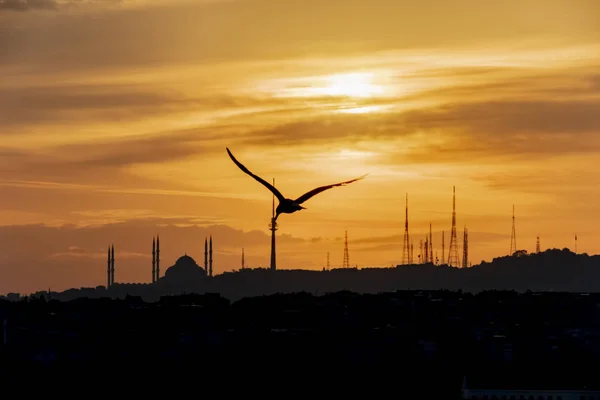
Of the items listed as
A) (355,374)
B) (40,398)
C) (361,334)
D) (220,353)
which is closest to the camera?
(40,398)

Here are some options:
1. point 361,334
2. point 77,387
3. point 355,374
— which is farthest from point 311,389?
point 361,334

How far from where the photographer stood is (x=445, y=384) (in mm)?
163500

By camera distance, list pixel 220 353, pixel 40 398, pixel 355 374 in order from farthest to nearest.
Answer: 1. pixel 220 353
2. pixel 355 374
3. pixel 40 398

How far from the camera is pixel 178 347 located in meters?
190

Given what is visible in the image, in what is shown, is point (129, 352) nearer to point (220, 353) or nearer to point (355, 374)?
point (220, 353)

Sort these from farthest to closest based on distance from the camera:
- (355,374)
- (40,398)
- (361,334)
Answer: (361,334), (355,374), (40,398)

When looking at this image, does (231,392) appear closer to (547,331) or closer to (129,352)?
(129,352)

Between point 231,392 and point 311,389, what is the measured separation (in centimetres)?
625

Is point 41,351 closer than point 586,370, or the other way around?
point 586,370

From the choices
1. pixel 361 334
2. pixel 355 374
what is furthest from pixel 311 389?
pixel 361 334

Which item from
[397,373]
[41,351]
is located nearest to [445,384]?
[397,373]

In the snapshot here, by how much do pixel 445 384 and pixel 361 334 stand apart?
35.6m

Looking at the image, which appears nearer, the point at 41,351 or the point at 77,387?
the point at 77,387

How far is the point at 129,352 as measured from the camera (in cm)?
18675
